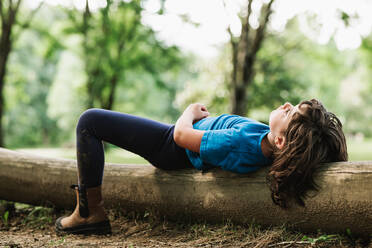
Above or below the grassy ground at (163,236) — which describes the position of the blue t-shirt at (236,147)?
above

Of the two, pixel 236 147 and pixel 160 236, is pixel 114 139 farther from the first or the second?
pixel 236 147

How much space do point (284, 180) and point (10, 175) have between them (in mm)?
2574

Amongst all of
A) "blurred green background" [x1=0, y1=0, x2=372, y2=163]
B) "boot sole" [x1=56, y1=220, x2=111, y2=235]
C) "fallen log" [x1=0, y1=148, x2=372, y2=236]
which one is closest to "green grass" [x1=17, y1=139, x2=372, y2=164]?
"blurred green background" [x1=0, y1=0, x2=372, y2=163]

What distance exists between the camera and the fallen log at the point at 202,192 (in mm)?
2289

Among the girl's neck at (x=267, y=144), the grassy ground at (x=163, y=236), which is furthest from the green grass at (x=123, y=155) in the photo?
the girl's neck at (x=267, y=144)

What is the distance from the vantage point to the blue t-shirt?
238 cm

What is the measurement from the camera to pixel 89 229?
275 centimetres

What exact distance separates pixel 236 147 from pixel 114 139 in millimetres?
1003

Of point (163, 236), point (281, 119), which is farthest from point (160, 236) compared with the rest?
point (281, 119)

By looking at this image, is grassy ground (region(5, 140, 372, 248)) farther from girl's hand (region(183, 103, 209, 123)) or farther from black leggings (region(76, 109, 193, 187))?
girl's hand (region(183, 103, 209, 123))

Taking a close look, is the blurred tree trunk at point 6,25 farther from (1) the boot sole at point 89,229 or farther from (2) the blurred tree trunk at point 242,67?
(1) the boot sole at point 89,229

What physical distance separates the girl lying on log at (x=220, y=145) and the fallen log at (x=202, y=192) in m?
0.10

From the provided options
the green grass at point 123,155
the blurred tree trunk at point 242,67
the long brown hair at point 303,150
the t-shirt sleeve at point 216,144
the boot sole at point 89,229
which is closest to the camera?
the long brown hair at point 303,150

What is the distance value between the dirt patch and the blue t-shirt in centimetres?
47
